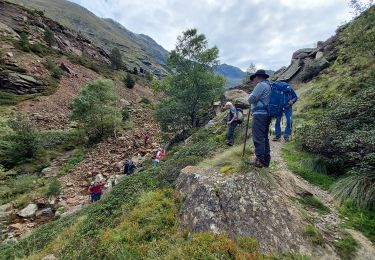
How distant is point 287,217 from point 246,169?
60.8 inches

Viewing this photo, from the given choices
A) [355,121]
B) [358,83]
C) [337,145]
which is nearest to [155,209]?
[337,145]

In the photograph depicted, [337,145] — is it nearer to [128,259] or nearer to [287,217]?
[287,217]

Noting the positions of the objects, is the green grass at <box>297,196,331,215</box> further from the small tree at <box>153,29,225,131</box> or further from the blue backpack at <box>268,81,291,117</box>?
the small tree at <box>153,29,225,131</box>

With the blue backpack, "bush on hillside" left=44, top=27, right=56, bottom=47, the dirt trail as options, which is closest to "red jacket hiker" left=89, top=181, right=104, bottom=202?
the dirt trail

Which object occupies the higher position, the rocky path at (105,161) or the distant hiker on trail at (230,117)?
the distant hiker on trail at (230,117)

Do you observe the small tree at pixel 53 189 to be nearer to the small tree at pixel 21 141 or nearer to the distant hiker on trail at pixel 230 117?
the small tree at pixel 21 141

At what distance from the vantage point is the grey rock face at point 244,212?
17.4 feet

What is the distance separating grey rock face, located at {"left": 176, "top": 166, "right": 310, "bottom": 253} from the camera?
17.4ft

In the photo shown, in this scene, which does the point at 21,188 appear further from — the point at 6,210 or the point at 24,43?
the point at 24,43

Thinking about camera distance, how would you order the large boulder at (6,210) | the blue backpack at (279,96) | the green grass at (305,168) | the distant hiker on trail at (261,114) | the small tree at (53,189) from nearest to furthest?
the distant hiker on trail at (261,114), the blue backpack at (279,96), the green grass at (305,168), the large boulder at (6,210), the small tree at (53,189)

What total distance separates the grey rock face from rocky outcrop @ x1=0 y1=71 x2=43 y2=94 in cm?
3479

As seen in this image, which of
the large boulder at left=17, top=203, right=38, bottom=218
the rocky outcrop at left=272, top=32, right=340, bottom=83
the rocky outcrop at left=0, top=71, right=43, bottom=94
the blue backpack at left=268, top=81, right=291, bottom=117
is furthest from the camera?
the rocky outcrop at left=0, top=71, right=43, bottom=94

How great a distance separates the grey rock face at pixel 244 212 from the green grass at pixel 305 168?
2243mm

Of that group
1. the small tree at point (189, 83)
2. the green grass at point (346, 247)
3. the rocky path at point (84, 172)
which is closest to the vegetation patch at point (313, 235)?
the green grass at point (346, 247)
